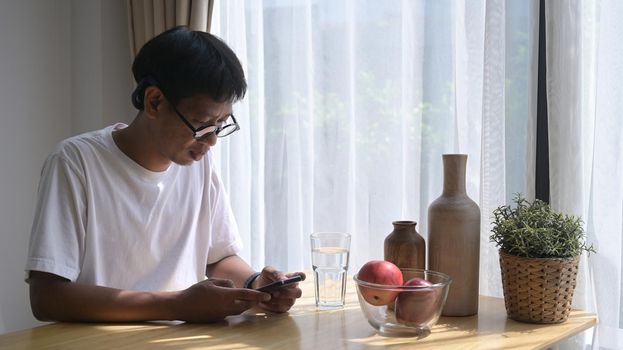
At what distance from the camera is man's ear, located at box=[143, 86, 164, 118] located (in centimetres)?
159

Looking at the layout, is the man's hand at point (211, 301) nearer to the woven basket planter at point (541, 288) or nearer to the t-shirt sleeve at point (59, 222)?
the t-shirt sleeve at point (59, 222)

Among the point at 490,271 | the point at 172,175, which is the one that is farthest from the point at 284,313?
the point at 490,271

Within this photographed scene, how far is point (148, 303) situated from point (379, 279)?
481 mm

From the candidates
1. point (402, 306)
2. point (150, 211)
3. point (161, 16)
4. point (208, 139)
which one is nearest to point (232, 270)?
point (150, 211)

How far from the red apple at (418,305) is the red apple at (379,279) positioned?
0.02 m

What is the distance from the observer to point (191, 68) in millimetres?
1526

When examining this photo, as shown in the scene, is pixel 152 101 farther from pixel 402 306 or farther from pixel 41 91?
pixel 41 91

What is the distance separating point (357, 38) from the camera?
243 cm

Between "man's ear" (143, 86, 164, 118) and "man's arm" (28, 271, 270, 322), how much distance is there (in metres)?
0.43

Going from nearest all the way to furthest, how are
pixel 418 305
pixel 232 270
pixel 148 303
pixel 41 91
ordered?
pixel 418 305 < pixel 148 303 < pixel 232 270 < pixel 41 91

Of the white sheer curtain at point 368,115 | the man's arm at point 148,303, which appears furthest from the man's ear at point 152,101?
the white sheer curtain at point 368,115

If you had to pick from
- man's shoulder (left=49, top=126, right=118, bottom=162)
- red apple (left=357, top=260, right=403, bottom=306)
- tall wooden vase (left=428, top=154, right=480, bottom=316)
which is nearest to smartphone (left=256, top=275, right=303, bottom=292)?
red apple (left=357, top=260, right=403, bottom=306)

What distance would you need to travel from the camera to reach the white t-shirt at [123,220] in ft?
4.93

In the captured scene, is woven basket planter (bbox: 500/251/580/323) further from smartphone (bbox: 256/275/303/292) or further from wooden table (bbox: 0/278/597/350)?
smartphone (bbox: 256/275/303/292)
